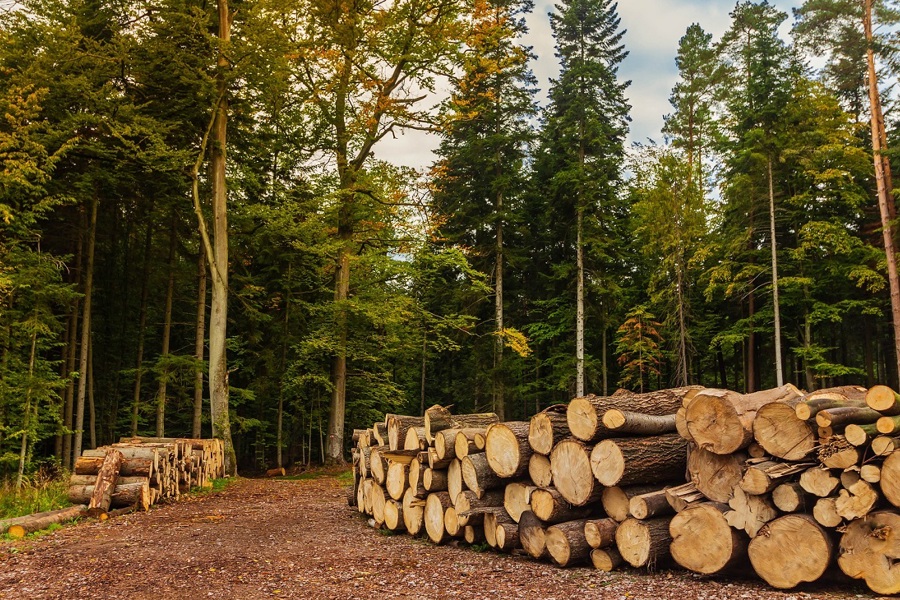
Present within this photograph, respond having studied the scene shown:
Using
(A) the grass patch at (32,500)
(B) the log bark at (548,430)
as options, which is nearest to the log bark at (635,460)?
(B) the log bark at (548,430)

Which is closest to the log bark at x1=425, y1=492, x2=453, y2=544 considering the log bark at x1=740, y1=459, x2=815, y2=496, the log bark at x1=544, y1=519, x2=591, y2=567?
the log bark at x1=544, y1=519, x2=591, y2=567

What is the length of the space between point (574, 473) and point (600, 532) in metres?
0.57

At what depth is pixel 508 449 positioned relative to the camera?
6453mm

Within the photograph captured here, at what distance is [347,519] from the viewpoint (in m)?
9.23

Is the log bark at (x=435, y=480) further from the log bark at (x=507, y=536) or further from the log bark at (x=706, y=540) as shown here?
the log bark at (x=706, y=540)

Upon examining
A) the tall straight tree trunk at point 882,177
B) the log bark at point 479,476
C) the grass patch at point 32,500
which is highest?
the tall straight tree trunk at point 882,177

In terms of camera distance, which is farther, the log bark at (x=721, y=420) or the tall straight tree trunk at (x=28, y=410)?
the tall straight tree trunk at (x=28, y=410)

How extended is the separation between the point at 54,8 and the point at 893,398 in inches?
683

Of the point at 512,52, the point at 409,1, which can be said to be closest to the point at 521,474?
the point at 409,1

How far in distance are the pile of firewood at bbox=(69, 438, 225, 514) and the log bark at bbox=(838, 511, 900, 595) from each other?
9.16 m

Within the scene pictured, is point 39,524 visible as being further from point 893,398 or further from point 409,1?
point 409,1

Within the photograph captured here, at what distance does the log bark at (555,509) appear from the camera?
5.82 metres

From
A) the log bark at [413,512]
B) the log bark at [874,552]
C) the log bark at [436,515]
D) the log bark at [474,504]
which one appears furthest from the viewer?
the log bark at [413,512]

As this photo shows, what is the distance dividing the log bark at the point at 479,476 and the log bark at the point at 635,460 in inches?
53.6
